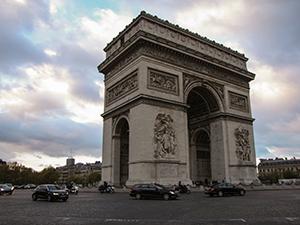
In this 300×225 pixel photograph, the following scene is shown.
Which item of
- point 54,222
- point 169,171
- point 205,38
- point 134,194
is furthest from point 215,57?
point 54,222


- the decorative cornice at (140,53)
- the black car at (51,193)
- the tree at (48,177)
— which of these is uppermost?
the decorative cornice at (140,53)

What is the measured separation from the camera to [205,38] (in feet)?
123

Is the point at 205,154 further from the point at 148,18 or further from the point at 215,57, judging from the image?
the point at 148,18

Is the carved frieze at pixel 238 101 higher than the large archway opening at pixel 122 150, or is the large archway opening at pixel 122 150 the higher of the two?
the carved frieze at pixel 238 101

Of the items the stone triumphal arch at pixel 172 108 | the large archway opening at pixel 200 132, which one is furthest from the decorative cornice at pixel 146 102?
the large archway opening at pixel 200 132

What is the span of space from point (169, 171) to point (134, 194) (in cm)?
685

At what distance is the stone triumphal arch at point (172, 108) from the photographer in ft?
97.9

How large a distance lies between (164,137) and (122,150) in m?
7.39

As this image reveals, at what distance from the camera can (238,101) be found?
3978cm

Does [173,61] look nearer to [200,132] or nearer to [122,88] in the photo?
[122,88]

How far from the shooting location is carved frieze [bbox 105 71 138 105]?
105 feet

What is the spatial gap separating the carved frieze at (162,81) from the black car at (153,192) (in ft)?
36.3

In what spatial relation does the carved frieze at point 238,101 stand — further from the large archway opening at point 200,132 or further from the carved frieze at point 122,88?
the carved frieze at point 122,88

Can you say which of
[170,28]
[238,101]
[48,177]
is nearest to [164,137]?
[170,28]
